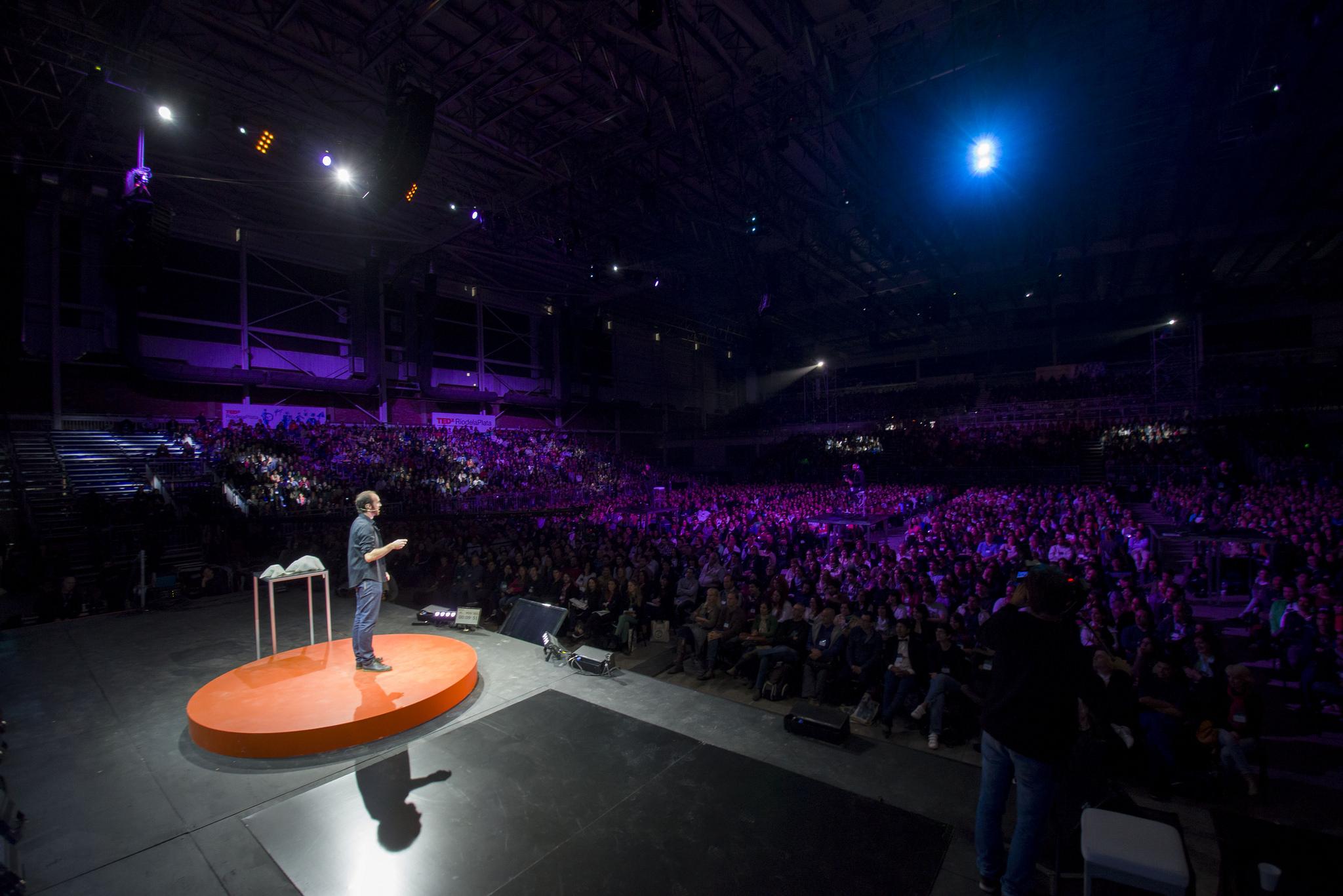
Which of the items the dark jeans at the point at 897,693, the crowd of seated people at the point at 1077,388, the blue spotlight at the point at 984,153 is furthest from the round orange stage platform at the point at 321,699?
the crowd of seated people at the point at 1077,388

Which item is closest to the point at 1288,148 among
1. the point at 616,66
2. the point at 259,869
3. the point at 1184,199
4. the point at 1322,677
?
the point at 1184,199

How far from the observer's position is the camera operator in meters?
2.62

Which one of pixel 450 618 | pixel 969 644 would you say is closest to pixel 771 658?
pixel 969 644

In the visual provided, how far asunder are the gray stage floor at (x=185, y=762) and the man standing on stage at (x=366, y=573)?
3.74 ft

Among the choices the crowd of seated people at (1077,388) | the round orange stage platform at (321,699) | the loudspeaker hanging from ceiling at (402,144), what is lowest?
the round orange stage platform at (321,699)

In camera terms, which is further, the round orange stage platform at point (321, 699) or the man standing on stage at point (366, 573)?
the man standing on stage at point (366, 573)

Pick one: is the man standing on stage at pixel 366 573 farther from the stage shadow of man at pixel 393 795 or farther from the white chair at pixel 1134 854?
the white chair at pixel 1134 854

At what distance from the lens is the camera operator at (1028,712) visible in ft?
8.59

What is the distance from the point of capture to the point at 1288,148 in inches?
497

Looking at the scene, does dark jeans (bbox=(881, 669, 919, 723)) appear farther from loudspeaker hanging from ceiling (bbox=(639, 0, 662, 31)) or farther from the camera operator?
loudspeaker hanging from ceiling (bbox=(639, 0, 662, 31))

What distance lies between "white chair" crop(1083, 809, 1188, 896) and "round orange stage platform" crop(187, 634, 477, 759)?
14.9ft

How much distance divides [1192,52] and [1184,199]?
8263 millimetres

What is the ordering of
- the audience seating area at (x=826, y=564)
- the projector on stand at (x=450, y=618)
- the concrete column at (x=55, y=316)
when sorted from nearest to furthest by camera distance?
the audience seating area at (x=826, y=564) < the projector on stand at (x=450, y=618) < the concrete column at (x=55, y=316)

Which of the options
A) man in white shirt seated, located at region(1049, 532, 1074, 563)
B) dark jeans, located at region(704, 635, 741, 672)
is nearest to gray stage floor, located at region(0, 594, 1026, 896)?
dark jeans, located at region(704, 635, 741, 672)
